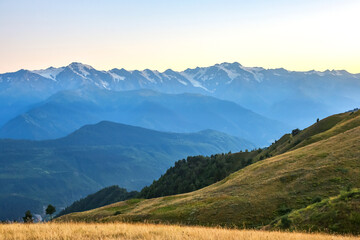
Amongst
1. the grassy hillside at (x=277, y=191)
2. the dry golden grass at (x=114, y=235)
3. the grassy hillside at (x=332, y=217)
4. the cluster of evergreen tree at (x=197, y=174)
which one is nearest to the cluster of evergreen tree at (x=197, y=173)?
the cluster of evergreen tree at (x=197, y=174)

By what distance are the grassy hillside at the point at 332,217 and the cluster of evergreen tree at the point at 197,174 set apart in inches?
4068

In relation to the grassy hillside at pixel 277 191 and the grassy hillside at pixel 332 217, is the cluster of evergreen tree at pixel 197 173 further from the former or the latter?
the grassy hillside at pixel 332 217

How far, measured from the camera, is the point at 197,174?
158m

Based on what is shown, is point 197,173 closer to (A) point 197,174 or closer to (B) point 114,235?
(A) point 197,174

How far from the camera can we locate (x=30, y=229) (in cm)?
1783

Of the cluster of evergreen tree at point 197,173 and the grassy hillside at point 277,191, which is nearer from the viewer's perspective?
the grassy hillside at point 277,191

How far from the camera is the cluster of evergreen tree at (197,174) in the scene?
445ft

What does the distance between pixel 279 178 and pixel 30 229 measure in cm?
3059

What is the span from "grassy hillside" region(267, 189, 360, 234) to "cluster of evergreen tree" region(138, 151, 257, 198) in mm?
103337

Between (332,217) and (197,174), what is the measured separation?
136357 mm

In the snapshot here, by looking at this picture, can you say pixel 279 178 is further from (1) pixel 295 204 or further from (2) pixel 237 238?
(2) pixel 237 238

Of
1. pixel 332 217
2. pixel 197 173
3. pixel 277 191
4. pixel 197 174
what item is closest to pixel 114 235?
pixel 332 217

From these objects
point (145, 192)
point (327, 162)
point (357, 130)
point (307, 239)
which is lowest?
point (145, 192)

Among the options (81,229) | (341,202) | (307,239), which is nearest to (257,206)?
(341,202)
